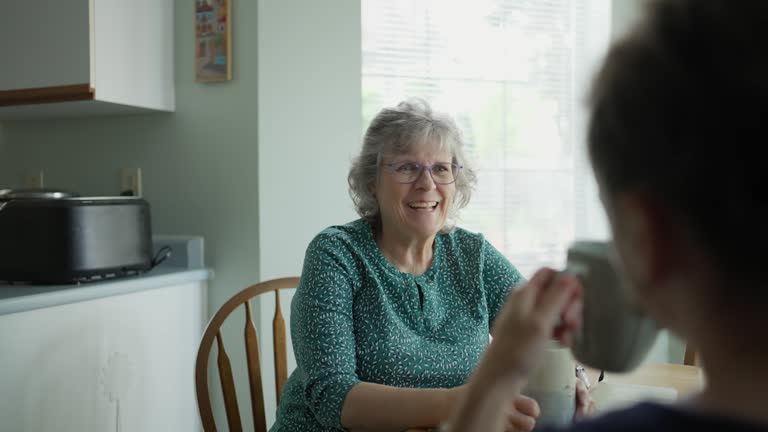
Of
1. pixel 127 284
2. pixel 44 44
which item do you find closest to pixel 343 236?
pixel 127 284

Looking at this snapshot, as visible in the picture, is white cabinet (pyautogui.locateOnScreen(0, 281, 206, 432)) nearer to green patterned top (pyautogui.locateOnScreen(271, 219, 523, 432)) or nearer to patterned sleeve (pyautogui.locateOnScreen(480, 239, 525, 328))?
green patterned top (pyautogui.locateOnScreen(271, 219, 523, 432))

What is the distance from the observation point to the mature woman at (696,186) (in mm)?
387

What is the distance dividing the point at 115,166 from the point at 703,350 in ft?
7.94

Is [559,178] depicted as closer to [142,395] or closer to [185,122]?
[185,122]

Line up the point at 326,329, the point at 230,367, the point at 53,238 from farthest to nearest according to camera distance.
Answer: the point at 53,238 < the point at 230,367 < the point at 326,329

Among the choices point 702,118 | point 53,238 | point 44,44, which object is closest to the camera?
point 702,118

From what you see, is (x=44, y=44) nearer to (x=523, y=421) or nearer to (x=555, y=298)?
(x=523, y=421)

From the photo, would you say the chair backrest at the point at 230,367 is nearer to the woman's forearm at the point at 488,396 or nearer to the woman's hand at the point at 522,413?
the woman's hand at the point at 522,413

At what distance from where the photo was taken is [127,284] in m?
2.02

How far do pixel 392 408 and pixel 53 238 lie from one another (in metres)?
1.23

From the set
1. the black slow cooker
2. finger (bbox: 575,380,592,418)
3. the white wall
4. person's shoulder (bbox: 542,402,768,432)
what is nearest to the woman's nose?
finger (bbox: 575,380,592,418)

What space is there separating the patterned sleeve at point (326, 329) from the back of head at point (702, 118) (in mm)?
957

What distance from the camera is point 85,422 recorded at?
1.93 m

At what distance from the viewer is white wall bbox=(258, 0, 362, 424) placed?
224 centimetres
